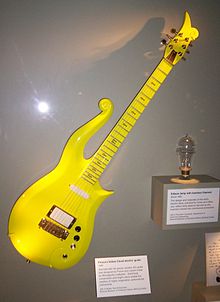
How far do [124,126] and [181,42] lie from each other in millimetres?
434

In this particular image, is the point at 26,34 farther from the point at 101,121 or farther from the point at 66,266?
the point at 66,266

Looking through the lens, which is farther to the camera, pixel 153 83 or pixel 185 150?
pixel 185 150

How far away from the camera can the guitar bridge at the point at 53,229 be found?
1.23 metres

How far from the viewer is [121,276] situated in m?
1.36

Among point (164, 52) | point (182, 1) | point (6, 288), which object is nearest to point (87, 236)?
point (6, 288)

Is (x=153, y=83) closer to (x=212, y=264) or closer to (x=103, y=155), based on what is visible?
(x=103, y=155)

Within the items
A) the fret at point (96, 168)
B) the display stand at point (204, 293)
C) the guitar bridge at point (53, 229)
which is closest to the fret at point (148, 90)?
the fret at point (96, 168)

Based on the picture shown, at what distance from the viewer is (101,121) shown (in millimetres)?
1238

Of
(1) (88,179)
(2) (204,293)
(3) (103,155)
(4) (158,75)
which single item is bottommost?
(2) (204,293)

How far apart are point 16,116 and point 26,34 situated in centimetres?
35

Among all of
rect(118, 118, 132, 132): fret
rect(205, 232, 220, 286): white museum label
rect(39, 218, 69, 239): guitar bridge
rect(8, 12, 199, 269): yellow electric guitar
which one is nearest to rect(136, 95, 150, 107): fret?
rect(8, 12, 199, 269): yellow electric guitar

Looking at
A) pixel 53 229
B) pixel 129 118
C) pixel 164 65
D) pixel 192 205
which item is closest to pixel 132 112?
pixel 129 118

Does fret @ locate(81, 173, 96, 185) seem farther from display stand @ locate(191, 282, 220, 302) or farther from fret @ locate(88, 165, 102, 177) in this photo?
display stand @ locate(191, 282, 220, 302)

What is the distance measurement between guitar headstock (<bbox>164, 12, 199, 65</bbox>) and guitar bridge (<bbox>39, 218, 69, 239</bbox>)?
2.86 ft
